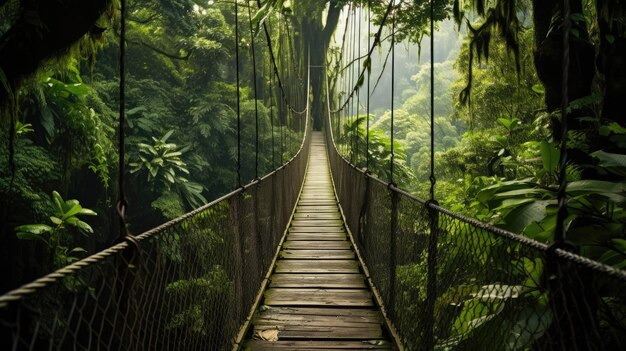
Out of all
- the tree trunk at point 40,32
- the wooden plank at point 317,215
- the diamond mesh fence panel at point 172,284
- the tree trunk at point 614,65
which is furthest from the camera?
the wooden plank at point 317,215

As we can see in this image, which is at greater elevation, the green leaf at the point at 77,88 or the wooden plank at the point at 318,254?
the green leaf at the point at 77,88

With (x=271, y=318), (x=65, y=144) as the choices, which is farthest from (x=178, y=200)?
(x=271, y=318)

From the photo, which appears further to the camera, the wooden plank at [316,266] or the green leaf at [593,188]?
the wooden plank at [316,266]

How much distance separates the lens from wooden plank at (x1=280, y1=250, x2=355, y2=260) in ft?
10.3

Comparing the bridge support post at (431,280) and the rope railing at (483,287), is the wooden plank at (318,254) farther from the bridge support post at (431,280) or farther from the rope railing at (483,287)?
the bridge support post at (431,280)

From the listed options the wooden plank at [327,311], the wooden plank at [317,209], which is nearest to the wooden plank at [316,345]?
the wooden plank at [327,311]

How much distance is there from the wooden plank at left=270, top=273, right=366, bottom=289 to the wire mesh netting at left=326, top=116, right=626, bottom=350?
14 centimetres

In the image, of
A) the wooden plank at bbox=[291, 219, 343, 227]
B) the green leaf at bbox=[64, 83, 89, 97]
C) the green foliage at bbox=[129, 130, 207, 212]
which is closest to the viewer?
the wooden plank at bbox=[291, 219, 343, 227]

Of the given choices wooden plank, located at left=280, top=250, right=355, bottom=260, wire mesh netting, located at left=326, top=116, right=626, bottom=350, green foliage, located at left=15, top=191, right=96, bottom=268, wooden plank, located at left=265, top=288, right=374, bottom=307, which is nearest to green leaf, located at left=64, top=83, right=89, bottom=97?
green foliage, located at left=15, top=191, right=96, bottom=268

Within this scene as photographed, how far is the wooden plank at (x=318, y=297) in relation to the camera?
222 centimetres

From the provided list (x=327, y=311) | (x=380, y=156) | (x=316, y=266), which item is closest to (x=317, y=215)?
(x=316, y=266)

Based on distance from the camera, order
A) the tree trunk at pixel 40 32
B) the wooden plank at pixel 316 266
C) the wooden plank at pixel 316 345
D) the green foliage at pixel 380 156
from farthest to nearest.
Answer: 1. the green foliage at pixel 380 156
2. the wooden plank at pixel 316 266
3. the tree trunk at pixel 40 32
4. the wooden plank at pixel 316 345

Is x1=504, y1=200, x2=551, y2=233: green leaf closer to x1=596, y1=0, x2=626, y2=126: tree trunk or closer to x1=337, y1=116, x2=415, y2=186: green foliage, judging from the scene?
x1=596, y1=0, x2=626, y2=126: tree trunk

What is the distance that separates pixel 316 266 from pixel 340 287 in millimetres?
465
